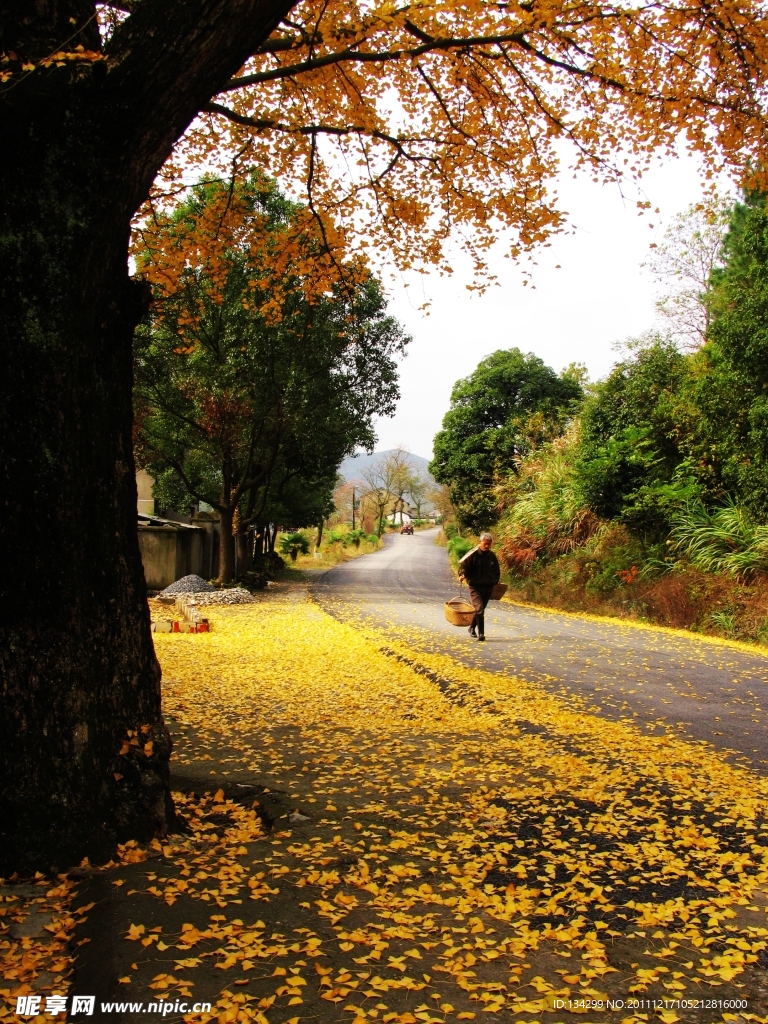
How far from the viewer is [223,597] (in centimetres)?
1959

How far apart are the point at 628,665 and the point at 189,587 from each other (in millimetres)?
12901

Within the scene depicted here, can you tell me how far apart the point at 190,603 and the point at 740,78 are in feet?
50.6

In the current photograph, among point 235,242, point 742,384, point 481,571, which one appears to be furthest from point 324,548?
point 235,242

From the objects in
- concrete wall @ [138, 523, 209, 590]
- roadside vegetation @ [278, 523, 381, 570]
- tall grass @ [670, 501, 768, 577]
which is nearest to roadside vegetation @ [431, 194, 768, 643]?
tall grass @ [670, 501, 768, 577]

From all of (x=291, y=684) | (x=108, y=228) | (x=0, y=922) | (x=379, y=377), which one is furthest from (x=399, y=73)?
(x=379, y=377)

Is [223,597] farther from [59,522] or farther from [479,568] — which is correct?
[59,522]

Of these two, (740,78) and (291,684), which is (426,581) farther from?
(740,78)

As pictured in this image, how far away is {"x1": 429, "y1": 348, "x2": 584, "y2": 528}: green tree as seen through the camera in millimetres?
30062

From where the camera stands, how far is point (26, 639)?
3.56 m

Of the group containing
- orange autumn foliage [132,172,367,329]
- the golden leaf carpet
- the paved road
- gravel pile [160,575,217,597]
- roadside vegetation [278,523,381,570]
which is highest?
orange autumn foliage [132,172,367,329]

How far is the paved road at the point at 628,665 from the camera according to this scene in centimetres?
711

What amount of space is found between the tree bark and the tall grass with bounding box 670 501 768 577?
1229cm

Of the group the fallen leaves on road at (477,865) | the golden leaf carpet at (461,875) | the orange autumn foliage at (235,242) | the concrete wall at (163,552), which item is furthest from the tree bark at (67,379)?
the concrete wall at (163,552)

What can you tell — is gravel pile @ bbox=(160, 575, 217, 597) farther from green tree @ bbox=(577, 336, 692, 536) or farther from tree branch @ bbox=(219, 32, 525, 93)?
tree branch @ bbox=(219, 32, 525, 93)
